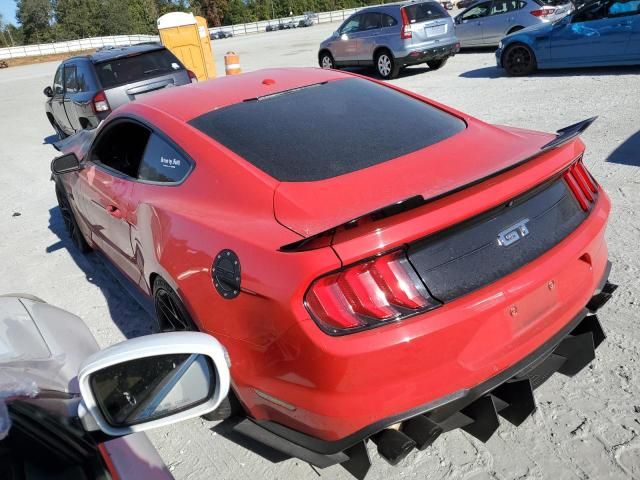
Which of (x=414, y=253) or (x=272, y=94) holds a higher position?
(x=272, y=94)

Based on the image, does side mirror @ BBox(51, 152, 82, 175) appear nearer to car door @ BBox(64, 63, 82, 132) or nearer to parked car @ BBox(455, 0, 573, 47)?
car door @ BBox(64, 63, 82, 132)

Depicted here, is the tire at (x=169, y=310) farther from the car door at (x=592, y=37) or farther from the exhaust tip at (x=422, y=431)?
the car door at (x=592, y=37)

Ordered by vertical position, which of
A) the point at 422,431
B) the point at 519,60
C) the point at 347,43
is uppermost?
the point at 347,43

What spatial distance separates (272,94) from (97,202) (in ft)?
5.14

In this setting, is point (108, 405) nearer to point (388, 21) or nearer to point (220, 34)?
point (388, 21)

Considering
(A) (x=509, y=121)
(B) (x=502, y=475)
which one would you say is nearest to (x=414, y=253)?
(B) (x=502, y=475)

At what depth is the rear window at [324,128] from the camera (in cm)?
246

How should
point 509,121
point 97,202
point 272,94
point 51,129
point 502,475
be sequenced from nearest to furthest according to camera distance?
point 502,475 → point 272,94 → point 97,202 → point 509,121 → point 51,129

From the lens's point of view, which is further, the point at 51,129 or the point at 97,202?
the point at 51,129

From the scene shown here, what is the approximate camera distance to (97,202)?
3787 mm

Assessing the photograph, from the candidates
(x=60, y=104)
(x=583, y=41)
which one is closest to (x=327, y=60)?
(x=583, y=41)

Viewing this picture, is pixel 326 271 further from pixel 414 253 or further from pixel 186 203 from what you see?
pixel 186 203

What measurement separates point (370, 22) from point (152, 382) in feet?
44.7

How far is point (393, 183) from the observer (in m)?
2.21
